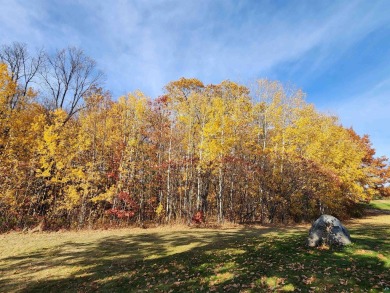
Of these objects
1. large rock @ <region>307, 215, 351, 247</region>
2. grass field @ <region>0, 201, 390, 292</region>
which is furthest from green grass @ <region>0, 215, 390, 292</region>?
large rock @ <region>307, 215, 351, 247</region>

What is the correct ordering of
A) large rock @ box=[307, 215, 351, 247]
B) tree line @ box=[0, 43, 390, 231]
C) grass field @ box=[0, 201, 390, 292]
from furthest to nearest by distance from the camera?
tree line @ box=[0, 43, 390, 231], large rock @ box=[307, 215, 351, 247], grass field @ box=[0, 201, 390, 292]

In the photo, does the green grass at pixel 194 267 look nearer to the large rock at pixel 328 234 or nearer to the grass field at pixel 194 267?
the grass field at pixel 194 267

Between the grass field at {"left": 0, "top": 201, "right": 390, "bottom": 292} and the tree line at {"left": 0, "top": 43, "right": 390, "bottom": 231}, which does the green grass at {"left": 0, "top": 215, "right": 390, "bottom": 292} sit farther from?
the tree line at {"left": 0, "top": 43, "right": 390, "bottom": 231}

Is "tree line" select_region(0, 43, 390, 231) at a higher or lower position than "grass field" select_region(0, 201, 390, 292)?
higher

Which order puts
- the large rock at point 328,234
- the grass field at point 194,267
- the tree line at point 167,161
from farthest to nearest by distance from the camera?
the tree line at point 167,161, the large rock at point 328,234, the grass field at point 194,267

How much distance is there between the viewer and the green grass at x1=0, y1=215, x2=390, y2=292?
8.14 meters

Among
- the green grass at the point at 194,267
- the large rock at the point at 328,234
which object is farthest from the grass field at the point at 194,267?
the large rock at the point at 328,234

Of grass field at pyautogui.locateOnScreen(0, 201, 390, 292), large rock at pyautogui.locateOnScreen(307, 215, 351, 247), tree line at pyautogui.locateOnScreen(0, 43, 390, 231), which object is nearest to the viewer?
grass field at pyautogui.locateOnScreen(0, 201, 390, 292)

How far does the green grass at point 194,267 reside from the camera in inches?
320

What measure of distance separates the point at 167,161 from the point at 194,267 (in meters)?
14.7

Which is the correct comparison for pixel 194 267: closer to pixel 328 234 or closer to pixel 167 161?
pixel 328 234

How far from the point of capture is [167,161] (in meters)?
24.4

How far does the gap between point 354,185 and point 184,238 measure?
71.3 ft

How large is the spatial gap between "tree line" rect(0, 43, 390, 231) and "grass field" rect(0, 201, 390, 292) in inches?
268
